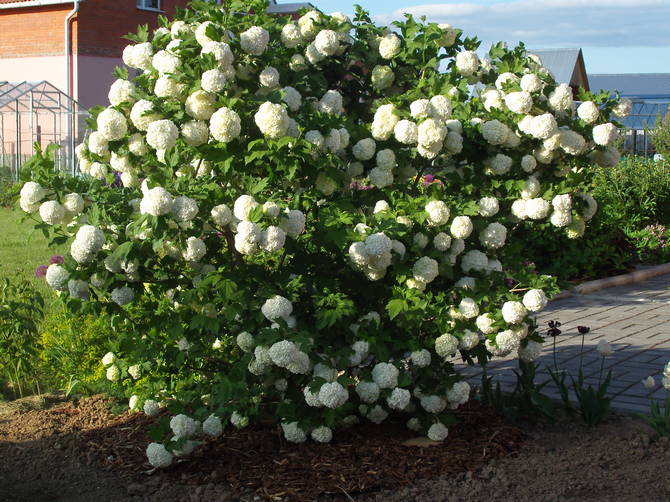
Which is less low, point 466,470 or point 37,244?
point 37,244

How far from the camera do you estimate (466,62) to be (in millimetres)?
4645

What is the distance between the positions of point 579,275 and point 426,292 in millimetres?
5991

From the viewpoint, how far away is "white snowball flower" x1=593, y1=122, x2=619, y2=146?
14.1 feet

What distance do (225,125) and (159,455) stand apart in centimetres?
147

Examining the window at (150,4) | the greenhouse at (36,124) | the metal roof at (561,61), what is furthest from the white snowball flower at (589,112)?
the metal roof at (561,61)

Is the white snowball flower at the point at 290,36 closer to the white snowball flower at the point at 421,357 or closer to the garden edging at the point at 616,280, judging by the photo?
the white snowball flower at the point at 421,357

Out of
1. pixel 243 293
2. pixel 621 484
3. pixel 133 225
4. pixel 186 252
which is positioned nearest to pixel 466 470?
pixel 621 484

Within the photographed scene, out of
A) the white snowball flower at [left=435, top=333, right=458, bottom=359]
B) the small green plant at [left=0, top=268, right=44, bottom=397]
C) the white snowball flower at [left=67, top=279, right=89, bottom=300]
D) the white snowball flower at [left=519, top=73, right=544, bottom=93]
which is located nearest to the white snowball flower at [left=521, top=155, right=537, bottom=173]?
the white snowball flower at [left=519, top=73, right=544, bottom=93]

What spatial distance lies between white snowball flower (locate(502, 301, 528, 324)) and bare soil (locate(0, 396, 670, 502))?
0.69 m

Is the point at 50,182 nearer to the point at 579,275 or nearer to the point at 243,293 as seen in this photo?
the point at 243,293

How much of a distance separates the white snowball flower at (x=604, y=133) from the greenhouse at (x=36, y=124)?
46.7 ft

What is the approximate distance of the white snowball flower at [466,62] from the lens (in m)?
4.64

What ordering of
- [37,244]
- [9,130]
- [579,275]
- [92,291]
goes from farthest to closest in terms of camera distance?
[9,130]
[37,244]
[579,275]
[92,291]

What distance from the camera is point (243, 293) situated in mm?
3732
